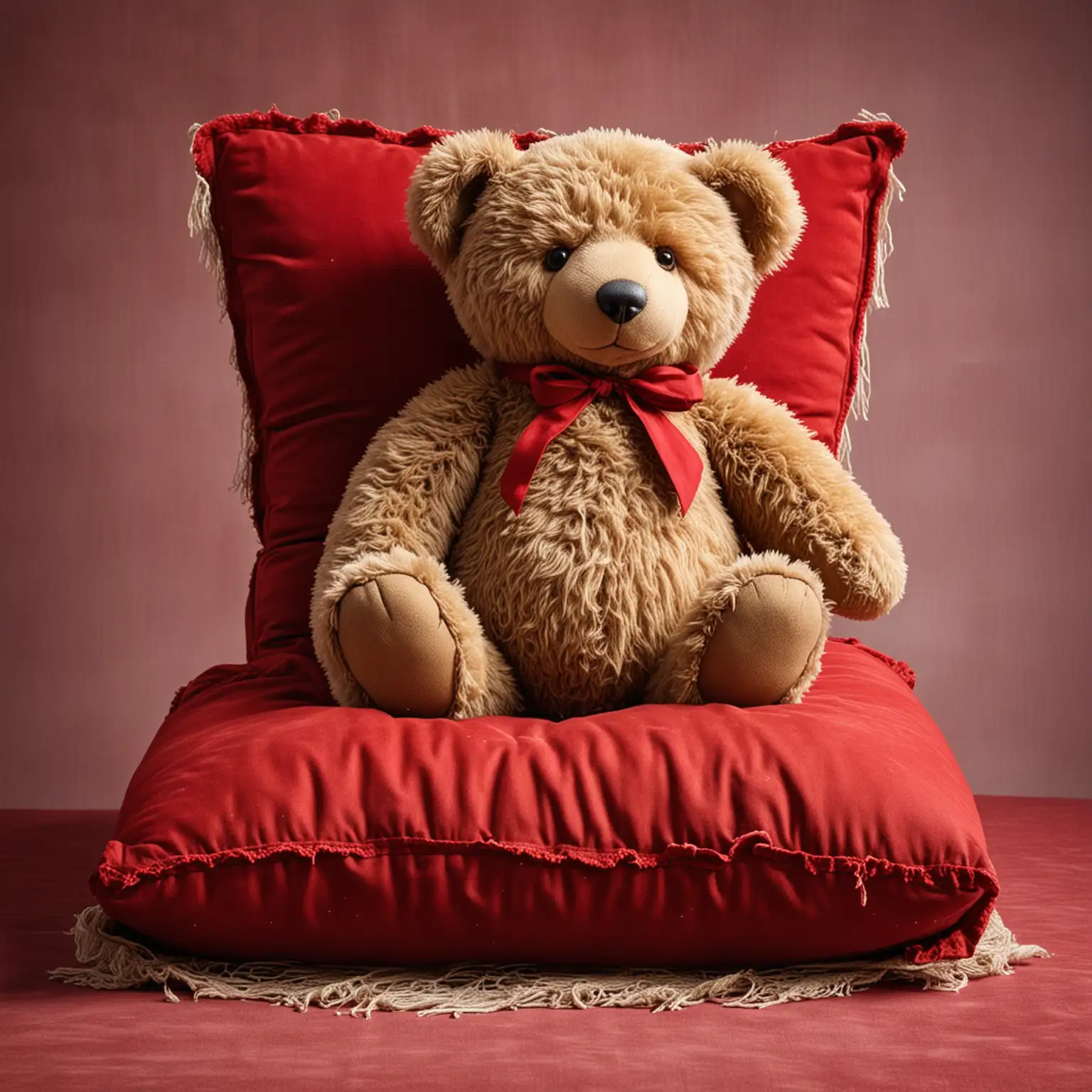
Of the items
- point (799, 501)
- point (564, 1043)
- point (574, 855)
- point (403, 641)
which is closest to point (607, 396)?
point (799, 501)

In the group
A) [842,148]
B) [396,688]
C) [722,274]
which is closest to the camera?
[396,688]

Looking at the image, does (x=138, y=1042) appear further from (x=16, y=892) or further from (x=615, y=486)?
(x=615, y=486)

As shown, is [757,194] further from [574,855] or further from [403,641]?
[574,855]

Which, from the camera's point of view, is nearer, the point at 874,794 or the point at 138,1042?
the point at 138,1042

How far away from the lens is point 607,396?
49.6 inches

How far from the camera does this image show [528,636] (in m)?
1.20

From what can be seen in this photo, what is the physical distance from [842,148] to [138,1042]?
1.08 metres

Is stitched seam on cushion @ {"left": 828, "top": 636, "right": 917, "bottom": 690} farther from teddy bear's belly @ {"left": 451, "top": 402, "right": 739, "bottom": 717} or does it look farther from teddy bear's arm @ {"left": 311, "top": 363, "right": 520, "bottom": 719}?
teddy bear's arm @ {"left": 311, "top": 363, "right": 520, "bottom": 719}

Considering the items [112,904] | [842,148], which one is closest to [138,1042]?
[112,904]

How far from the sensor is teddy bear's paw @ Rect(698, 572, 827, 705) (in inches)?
44.7

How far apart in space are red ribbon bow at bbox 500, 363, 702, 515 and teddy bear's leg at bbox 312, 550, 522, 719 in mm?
115

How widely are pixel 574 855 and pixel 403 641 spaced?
0.22 m

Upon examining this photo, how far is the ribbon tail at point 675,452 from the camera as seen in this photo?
1.21 meters

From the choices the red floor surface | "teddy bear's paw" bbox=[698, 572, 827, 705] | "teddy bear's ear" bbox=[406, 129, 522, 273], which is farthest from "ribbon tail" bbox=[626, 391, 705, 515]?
the red floor surface
